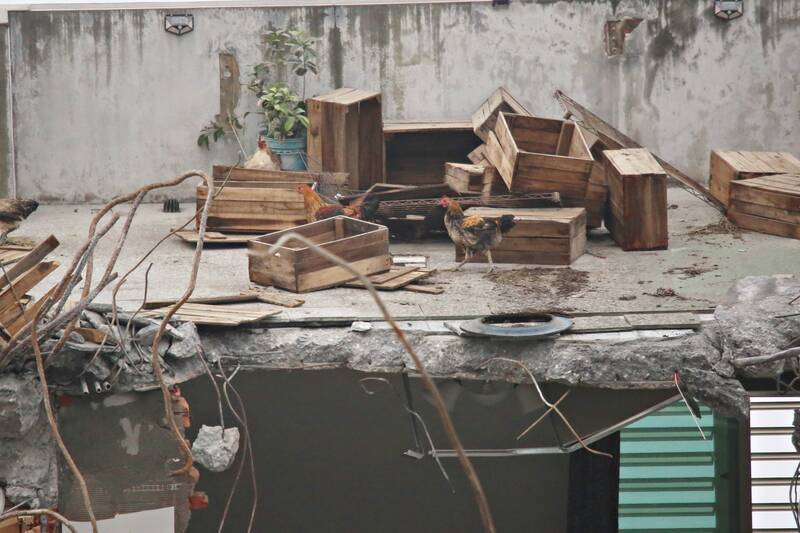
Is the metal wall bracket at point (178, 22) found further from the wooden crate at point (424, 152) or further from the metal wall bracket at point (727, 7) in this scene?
the metal wall bracket at point (727, 7)

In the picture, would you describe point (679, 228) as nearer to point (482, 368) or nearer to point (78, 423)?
point (482, 368)

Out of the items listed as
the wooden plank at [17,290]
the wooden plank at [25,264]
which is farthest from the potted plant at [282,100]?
the wooden plank at [25,264]

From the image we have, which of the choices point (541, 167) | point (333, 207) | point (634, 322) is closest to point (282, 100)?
point (333, 207)

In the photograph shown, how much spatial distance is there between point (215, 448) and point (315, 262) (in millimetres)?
1787

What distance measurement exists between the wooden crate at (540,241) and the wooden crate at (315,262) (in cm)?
94

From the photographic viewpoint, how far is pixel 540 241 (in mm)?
9609

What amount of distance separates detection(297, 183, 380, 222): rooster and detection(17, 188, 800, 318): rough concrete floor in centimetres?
46

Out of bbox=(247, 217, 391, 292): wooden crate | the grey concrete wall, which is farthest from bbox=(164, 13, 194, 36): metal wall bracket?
bbox=(247, 217, 391, 292): wooden crate

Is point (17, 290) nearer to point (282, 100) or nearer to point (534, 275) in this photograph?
Answer: point (534, 275)

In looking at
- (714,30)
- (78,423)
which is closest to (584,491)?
(78,423)

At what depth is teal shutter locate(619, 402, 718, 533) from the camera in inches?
356

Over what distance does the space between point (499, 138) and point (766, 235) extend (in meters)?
2.71

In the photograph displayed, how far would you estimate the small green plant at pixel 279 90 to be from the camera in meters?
12.0

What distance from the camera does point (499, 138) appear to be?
10.8m
